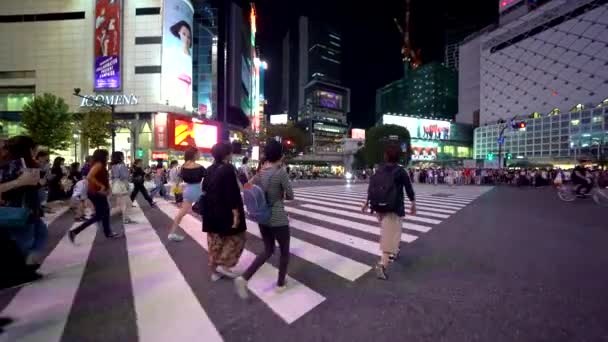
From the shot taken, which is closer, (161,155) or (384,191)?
(384,191)

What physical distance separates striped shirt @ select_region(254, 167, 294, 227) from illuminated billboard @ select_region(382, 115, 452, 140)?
77.4 meters

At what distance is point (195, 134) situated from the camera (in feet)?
140

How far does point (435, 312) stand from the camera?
2.90 m

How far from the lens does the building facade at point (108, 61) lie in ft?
158

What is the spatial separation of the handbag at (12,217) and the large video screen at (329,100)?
129 metres

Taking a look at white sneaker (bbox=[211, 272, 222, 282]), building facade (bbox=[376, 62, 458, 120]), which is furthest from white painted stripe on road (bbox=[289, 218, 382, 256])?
building facade (bbox=[376, 62, 458, 120])

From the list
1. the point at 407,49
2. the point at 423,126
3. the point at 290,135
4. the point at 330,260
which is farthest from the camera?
the point at 407,49

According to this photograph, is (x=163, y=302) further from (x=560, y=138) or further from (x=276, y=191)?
(x=560, y=138)

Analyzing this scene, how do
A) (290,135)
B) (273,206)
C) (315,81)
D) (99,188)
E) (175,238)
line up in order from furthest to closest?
(315,81), (290,135), (175,238), (99,188), (273,206)

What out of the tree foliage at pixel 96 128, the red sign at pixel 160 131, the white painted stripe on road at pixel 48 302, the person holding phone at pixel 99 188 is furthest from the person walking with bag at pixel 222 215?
the red sign at pixel 160 131

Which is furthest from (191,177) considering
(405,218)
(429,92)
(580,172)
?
(429,92)

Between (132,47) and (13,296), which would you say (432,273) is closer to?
(13,296)

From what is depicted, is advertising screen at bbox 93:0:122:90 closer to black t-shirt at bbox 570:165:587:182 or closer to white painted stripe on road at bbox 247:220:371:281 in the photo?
white painted stripe on road at bbox 247:220:371:281

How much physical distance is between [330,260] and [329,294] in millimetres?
1310
